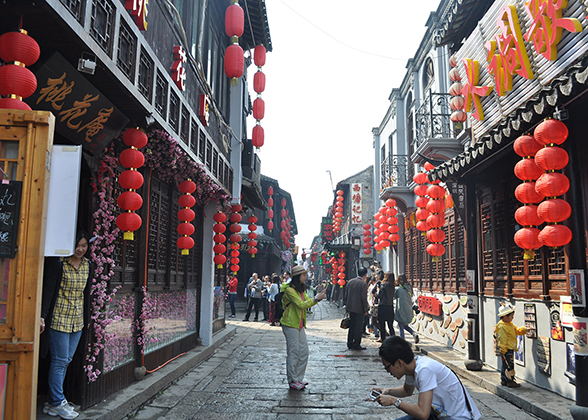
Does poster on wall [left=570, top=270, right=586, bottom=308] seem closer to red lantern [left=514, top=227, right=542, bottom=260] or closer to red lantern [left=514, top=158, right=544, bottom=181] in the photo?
red lantern [left=514, top=227, right=542, bottom=260]

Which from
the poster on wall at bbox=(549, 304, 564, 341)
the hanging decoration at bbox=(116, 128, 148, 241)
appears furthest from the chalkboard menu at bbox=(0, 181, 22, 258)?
the poster on wall at bbox=(549, 304, 564, 341)

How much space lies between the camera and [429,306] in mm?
15102

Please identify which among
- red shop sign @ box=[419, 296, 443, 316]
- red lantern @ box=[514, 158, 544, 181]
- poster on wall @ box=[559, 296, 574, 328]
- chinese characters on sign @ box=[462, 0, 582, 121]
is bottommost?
red shop sign @ box=[419, 296, 443, 316]

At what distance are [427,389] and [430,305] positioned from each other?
1194 centimetres

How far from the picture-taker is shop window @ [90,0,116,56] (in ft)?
16.5

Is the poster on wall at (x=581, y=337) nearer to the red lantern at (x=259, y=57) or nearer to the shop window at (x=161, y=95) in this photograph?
the shop window at (x=161, y=95)

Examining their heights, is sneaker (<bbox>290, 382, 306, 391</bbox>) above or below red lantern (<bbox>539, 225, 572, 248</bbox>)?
below

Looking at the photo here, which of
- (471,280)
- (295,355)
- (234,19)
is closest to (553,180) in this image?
(471,280)

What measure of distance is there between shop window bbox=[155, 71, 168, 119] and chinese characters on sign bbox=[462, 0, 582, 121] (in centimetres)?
569

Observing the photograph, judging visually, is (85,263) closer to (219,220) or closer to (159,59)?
(159,59)

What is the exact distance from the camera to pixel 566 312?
650 centimetres

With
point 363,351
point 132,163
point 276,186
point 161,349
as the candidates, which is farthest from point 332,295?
point 132,163

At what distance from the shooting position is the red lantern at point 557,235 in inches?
241

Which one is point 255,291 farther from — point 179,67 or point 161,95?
point 161,95
